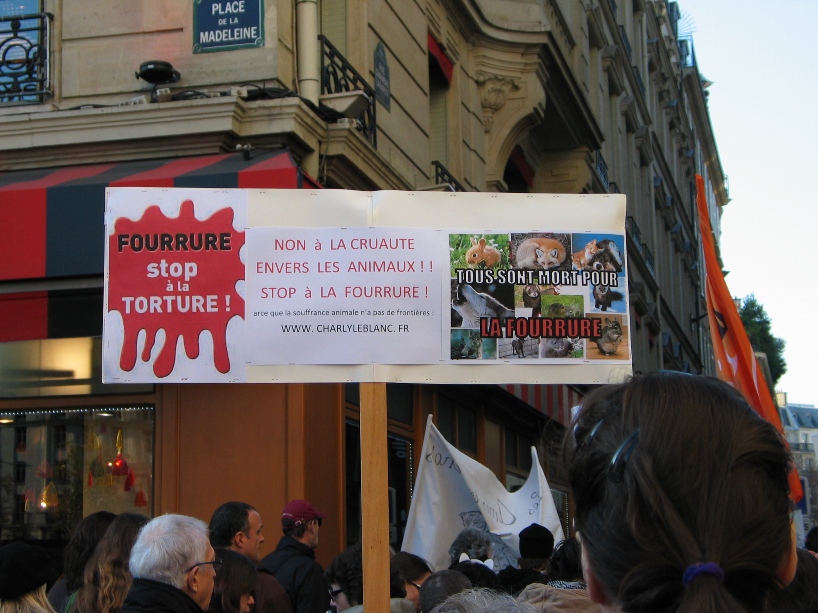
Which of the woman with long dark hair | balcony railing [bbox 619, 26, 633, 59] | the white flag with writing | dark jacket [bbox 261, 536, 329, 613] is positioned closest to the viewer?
the woman with long dark hair

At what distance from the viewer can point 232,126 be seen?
9102mm

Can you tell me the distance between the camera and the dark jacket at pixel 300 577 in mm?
6531

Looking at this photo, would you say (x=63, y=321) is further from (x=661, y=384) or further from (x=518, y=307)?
(x=661, y=384)

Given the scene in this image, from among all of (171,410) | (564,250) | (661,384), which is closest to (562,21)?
(171,410)

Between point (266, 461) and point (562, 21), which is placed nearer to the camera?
point (266, 461)

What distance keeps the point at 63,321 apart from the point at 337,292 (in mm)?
4493

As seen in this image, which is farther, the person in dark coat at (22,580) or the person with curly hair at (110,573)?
the person with curly hair at (110,573)

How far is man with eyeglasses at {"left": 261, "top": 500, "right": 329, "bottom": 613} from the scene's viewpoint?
6.56m

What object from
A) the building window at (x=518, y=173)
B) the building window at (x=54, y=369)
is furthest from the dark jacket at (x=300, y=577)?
the building window at (x=518, y=173)

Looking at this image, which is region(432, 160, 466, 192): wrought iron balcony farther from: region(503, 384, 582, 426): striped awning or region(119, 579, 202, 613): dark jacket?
region(119, 579, 202, 613): dark jacket

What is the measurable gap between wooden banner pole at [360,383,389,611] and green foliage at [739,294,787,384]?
2630 inches

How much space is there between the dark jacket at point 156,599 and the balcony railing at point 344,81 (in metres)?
6.94

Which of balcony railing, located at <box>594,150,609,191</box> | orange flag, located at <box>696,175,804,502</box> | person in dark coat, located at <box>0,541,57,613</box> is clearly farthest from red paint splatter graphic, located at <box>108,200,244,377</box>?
balcony railing, located at <box>594,150,609,191</box>

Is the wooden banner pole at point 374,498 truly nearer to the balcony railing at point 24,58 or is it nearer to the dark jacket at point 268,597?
the dark jacket at point 268,597
